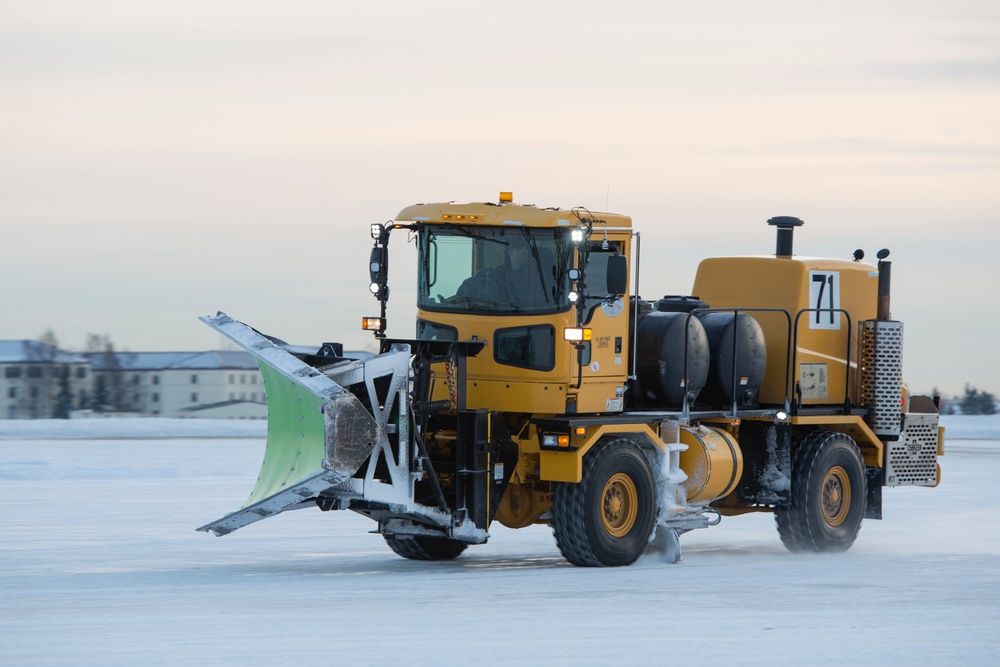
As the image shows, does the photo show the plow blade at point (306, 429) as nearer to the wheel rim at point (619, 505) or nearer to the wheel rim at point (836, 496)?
the wheel rim at point (619, 505)

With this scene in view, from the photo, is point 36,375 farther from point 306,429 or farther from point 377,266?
point 306,429

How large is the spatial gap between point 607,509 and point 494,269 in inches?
94.0

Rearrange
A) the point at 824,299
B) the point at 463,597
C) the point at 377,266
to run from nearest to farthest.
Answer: the point at 463,597 → the point at 377,266 → the point at 824,299

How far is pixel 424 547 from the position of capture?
14062 mm

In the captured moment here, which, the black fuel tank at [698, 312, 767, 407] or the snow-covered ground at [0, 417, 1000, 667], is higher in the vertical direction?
the black fuel tank at [698, 312, 767, 407]

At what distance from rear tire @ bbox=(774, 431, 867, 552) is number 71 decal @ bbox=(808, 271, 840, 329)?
122 cm

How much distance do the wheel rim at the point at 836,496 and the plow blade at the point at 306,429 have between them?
5672 millimetres

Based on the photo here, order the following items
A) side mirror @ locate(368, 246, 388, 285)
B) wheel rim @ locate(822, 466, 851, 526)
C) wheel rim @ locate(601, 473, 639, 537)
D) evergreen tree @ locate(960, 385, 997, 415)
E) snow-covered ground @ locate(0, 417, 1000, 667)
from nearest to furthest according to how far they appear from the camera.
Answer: snow-covered ground @ locate(0, 417, 1000, 667)
wheel rim @ locate(601, 473, 639, 537)
side mirror @ locate(368, 246, 388, 285)
wheel rim @ locate(822, 466, 851, 526)
evergreen tree @ locate(960, 385, 997, 415)

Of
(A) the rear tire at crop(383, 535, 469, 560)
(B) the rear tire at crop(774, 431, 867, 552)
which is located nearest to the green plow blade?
(A) the rear tire at crop(383, 535, 469, 560)

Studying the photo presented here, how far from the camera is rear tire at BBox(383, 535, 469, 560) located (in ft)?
46.1

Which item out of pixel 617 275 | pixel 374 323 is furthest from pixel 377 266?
pixel 617 275

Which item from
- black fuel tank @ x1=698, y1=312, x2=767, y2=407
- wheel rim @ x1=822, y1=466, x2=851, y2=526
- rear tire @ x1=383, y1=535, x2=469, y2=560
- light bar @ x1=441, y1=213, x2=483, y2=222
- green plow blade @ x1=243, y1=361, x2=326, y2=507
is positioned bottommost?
rear tire @ x1=383, y1=535, x2=469, y2=560

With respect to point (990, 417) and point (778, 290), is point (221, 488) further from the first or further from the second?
point (990, 417)

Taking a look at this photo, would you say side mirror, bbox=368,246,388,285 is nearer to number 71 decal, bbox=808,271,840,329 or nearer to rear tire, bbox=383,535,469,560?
rear tire, bbox=383,535,469,560
